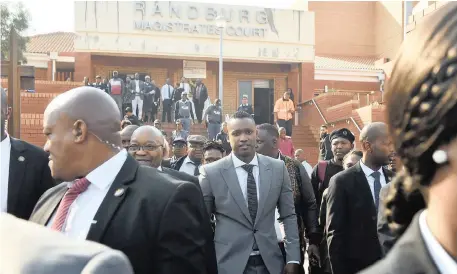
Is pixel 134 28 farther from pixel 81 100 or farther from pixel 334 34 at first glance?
pixel 81 100

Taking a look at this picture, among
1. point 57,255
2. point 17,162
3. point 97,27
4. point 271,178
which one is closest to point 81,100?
point 17,162

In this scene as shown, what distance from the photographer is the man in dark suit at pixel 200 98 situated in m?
21.8

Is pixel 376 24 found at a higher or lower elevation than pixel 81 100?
higher

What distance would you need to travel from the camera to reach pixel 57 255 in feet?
3.25

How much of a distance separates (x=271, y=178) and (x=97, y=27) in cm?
2115

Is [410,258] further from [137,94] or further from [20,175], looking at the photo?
[137,94]

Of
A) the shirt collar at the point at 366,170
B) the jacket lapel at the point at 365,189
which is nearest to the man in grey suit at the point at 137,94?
the shirt collar at the point at 366,170

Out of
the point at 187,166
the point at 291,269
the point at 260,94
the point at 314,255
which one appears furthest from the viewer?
the point at 260,94

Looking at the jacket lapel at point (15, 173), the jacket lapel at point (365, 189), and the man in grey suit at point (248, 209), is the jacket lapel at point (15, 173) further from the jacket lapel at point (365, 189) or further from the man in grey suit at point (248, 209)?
the jacket lapel at point (365, 189)

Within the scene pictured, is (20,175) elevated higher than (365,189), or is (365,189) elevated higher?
(20,175)

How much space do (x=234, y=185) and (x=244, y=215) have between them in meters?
0.26

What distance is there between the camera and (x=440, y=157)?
3.56 feet

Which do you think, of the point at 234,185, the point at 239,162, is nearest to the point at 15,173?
the point at 234,185

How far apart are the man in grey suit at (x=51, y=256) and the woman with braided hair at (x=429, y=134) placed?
1.70ft
